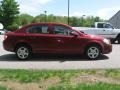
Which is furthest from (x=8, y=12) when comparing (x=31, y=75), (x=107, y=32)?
(x=31, y=75)

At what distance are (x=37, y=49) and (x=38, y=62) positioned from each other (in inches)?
34.4

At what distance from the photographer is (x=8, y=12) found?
82.4 metres

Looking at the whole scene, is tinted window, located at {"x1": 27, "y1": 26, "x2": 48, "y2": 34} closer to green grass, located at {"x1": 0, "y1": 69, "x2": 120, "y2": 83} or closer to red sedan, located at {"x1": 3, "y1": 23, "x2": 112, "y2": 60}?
red sedan, located at {"x1": 3, "y1": 23, "x2": 112, "y2": 60}

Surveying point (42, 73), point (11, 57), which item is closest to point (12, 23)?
point (11, 57)

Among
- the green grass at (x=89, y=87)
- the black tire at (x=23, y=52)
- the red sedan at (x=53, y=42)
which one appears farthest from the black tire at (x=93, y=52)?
the green grass at (x=89, y=87)

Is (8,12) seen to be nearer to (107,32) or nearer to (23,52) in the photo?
(107,32)

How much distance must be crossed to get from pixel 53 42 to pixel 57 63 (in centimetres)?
130

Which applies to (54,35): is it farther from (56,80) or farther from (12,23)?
(12,23)

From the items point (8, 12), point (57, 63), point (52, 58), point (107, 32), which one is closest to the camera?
point (57, 63)

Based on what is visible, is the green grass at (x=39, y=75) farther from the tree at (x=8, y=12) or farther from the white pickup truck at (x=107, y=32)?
the tree at (x=8, y=12)

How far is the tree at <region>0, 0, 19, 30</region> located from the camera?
82500 mm

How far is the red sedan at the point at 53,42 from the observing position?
48.6 feet

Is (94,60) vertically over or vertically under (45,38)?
under

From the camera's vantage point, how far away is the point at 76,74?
10.6 m
